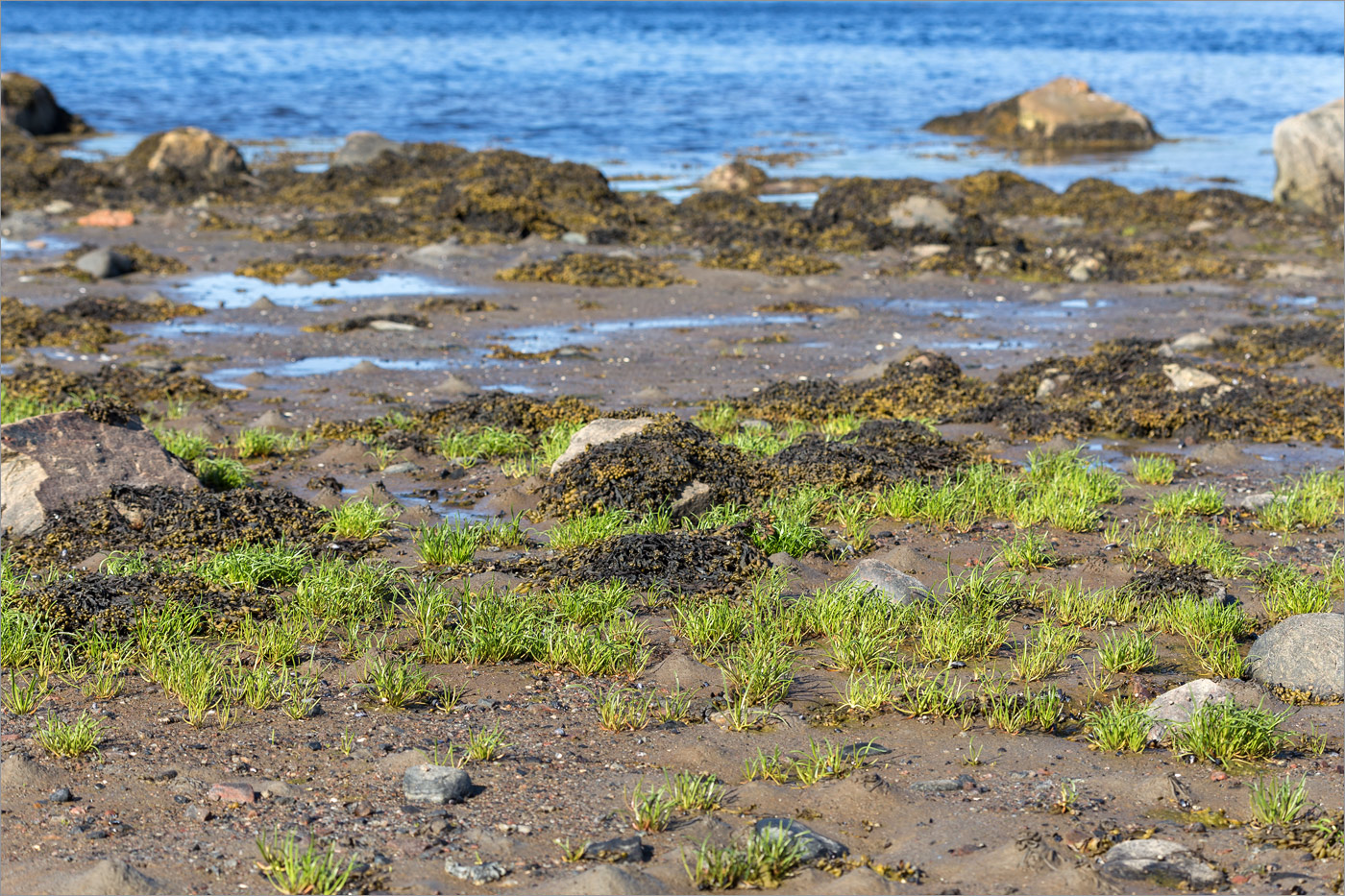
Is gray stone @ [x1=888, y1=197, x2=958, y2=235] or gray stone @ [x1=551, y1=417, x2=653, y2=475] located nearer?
gray stone @ [x1=551, y1=417, x2=653, y2=475]

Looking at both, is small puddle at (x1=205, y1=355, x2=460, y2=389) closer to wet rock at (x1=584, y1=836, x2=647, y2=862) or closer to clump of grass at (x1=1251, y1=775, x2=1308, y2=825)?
wet rock at (x1=584, y1=836, x2=647, y2=862)

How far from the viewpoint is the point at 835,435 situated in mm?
9047

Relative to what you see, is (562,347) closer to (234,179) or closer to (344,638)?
(344,638)

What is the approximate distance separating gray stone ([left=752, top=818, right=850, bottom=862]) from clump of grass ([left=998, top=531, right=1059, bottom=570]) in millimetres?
3043

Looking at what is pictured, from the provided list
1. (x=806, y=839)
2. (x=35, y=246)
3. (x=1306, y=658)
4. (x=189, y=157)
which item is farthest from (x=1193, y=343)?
(x=189, y=157)

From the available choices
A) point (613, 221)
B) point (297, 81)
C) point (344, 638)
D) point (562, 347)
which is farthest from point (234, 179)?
point (297, 81)

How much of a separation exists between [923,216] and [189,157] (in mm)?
13655

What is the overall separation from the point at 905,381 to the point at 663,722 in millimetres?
6051

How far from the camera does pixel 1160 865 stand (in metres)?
3.67

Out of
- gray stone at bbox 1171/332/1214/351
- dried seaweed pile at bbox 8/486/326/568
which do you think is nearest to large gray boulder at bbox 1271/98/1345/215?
gray stone at bbox 1171/332/1214/351

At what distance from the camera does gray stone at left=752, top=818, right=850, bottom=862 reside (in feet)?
12.2

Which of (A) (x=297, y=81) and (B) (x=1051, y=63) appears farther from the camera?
(B) (x=1051, y=63)

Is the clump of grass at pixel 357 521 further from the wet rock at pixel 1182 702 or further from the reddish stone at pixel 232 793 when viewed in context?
the wet rock at pixel 1182 702

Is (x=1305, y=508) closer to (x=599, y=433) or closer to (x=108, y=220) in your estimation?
(x=599, y=433)
